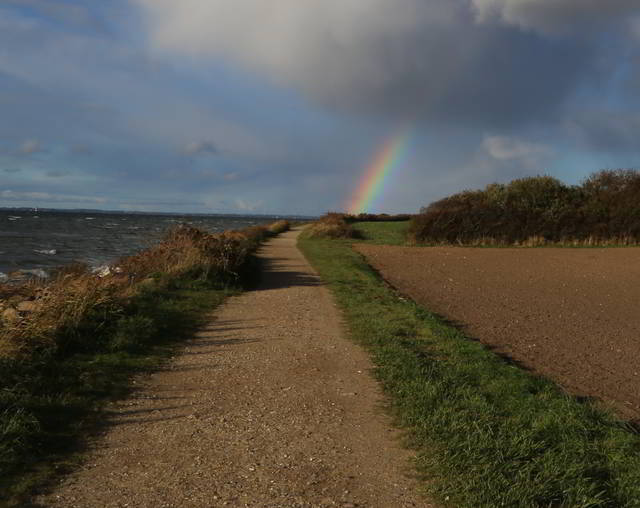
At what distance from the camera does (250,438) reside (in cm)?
439

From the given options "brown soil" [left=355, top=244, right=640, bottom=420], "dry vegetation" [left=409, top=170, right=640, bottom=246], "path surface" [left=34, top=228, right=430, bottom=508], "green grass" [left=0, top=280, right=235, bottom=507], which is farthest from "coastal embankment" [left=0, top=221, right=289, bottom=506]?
"dry vegetation" [left=409, top=170, right=640, bottom=246]

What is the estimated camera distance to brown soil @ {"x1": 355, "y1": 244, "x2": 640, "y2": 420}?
23.9 ft

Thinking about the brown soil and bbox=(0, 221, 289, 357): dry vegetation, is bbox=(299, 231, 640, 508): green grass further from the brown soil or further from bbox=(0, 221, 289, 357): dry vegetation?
bbox=(0, 221, 289, 357): dry vegetation

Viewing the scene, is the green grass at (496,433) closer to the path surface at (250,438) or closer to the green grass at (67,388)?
the path surface at (250,438)

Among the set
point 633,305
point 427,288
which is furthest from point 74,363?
point 633,305

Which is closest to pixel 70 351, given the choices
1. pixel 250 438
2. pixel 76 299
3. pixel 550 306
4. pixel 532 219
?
pixel 76 299

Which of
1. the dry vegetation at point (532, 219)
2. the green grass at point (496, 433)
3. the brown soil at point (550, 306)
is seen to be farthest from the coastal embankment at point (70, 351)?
the dry vegetation at point (532, 219)

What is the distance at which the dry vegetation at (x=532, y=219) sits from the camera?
105ft

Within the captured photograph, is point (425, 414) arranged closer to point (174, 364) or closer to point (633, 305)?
point (174, 364)

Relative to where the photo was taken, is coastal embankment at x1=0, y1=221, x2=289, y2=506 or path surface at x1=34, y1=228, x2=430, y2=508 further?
coastal embankment at x1=0, y1=221, x2=289, y2=506

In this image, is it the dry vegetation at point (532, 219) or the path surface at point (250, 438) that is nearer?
the path surface at point (250, 438)

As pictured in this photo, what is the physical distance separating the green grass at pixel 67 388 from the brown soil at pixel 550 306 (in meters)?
5.17

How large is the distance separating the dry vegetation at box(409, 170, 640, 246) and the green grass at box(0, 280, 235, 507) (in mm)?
25096

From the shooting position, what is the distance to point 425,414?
4.91 metres
